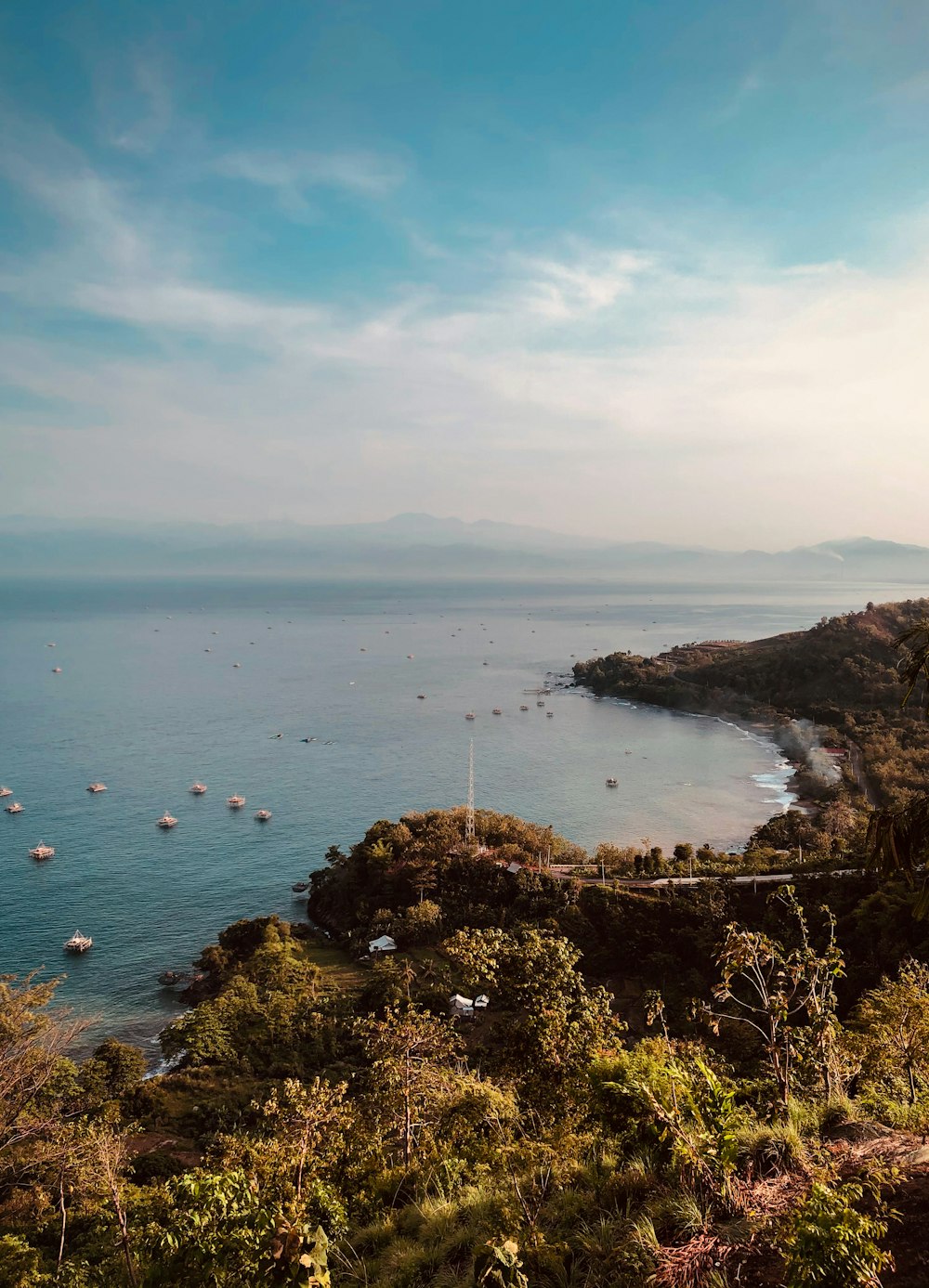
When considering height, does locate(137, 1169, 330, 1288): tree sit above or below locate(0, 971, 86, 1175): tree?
above

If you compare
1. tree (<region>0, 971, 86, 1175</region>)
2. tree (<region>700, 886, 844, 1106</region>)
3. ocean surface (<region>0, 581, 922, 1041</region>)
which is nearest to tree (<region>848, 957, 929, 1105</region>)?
tree (<region>700, 886, 844, 1106</region>)

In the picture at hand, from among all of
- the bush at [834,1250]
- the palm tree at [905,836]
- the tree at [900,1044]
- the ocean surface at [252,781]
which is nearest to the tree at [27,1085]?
the ocean surface at [252,781]

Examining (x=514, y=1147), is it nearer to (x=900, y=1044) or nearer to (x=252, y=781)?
(x=900, y=1044)

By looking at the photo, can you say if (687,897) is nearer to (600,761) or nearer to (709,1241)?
(709,1241)

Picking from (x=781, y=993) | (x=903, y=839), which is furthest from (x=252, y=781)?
(x=903, y=839)

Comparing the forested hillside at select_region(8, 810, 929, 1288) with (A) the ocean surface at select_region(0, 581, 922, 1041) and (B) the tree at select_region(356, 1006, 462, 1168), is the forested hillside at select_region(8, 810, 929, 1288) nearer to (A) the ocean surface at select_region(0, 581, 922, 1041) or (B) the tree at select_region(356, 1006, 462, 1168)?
(B) the tree at select_region(356, 1006, 462, 1168)

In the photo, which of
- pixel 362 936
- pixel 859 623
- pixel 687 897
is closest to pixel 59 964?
pixel 362 936

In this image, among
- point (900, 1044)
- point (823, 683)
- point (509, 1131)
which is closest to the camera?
point (509, 1131)

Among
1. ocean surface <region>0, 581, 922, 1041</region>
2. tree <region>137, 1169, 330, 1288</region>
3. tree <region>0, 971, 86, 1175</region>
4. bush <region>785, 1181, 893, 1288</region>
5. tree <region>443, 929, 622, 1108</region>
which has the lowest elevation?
ocean surface <region>0, 581, 922, 1041</region>

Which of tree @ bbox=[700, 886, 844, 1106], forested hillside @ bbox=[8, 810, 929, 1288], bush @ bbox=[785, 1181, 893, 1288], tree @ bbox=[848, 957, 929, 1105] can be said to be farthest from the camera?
tree @ bbox=[848, 957, 929, 1105]

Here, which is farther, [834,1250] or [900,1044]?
[900,1044]

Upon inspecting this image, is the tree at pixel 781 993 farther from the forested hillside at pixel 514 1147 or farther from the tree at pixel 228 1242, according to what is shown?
the tree at pixel 228 1242
